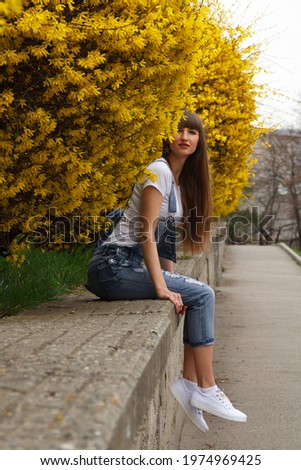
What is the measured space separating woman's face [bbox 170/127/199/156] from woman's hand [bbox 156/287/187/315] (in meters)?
0.88

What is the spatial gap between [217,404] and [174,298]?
1.92 ft

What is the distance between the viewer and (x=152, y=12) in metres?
4.77

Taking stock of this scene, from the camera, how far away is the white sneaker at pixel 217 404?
14.5ft

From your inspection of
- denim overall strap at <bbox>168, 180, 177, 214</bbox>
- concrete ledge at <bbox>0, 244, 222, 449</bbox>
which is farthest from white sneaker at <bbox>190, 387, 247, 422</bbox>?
denim overall strap at <bbox>168, 180, 177, 214</bbox>

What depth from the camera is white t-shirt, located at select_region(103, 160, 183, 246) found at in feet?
16.0

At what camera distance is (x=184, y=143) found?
5.11 metres

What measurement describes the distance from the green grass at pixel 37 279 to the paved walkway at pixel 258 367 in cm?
136

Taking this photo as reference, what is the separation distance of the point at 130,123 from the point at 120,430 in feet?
10.1

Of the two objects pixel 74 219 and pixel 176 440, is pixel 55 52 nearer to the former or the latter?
pixel 74 219

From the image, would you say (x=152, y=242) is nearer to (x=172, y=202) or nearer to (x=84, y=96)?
(x=172, y=202)

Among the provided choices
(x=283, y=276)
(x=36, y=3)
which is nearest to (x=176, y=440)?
(x=36, y=3)

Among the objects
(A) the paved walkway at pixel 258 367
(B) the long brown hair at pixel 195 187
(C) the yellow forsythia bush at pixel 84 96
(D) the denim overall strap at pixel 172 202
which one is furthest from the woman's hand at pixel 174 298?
(A) the paved walkway at pixel 258 367

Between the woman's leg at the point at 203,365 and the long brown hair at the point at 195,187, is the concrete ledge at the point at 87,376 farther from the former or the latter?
the long brown hair at the point at 195,187
